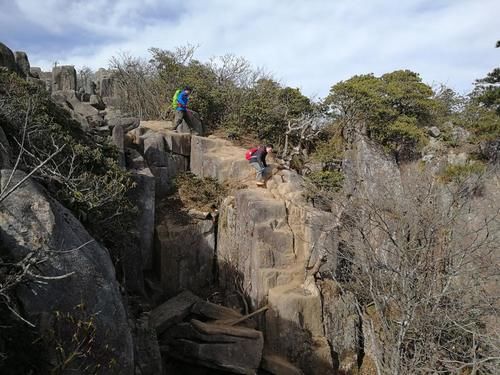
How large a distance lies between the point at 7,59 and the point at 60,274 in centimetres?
996

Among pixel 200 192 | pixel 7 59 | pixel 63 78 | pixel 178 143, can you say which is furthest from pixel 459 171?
pixel 63 78

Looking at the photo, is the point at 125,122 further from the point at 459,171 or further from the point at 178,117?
the point at 459,171

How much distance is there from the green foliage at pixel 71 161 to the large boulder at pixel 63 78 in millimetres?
6589

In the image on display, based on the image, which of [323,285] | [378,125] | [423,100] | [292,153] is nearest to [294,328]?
[323,285]

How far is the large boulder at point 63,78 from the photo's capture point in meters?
16.6

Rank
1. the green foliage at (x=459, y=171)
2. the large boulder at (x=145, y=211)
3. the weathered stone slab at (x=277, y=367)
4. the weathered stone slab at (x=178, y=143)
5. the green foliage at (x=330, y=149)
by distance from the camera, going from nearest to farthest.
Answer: the weathered stone slab at (x=277, y=367)
the large boulder at (x=145, y=211)
the weathered stone slab at (x=178, y=143)
the green foliage at (x=459, y=171)
the green foliage at (x=330, y=149)

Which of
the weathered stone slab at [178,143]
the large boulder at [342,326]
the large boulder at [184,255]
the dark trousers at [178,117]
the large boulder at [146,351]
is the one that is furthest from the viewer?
the dark trousers at [178,117]

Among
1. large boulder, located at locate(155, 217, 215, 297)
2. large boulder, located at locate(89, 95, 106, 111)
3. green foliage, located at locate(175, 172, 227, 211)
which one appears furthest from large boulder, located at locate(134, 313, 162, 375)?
large boulder, located at locate(89, 95, 106, 111)

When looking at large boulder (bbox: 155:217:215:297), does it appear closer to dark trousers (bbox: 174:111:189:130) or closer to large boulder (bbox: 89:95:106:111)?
dark trousers (bbox: 174:111:189:130)

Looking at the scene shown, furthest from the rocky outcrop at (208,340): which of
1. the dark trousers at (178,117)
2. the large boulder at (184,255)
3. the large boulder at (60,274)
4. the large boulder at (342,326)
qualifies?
the dark trousers at (178,117)

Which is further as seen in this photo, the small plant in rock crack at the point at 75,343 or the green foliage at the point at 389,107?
the green foliage at the point at 389,107

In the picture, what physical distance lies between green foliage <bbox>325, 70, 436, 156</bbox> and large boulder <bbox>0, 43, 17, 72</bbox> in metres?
11.8

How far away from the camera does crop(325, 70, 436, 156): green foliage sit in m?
17.2

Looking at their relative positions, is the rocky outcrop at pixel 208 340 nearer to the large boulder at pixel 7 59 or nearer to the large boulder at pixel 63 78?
the large boulder at pixel 7 59
